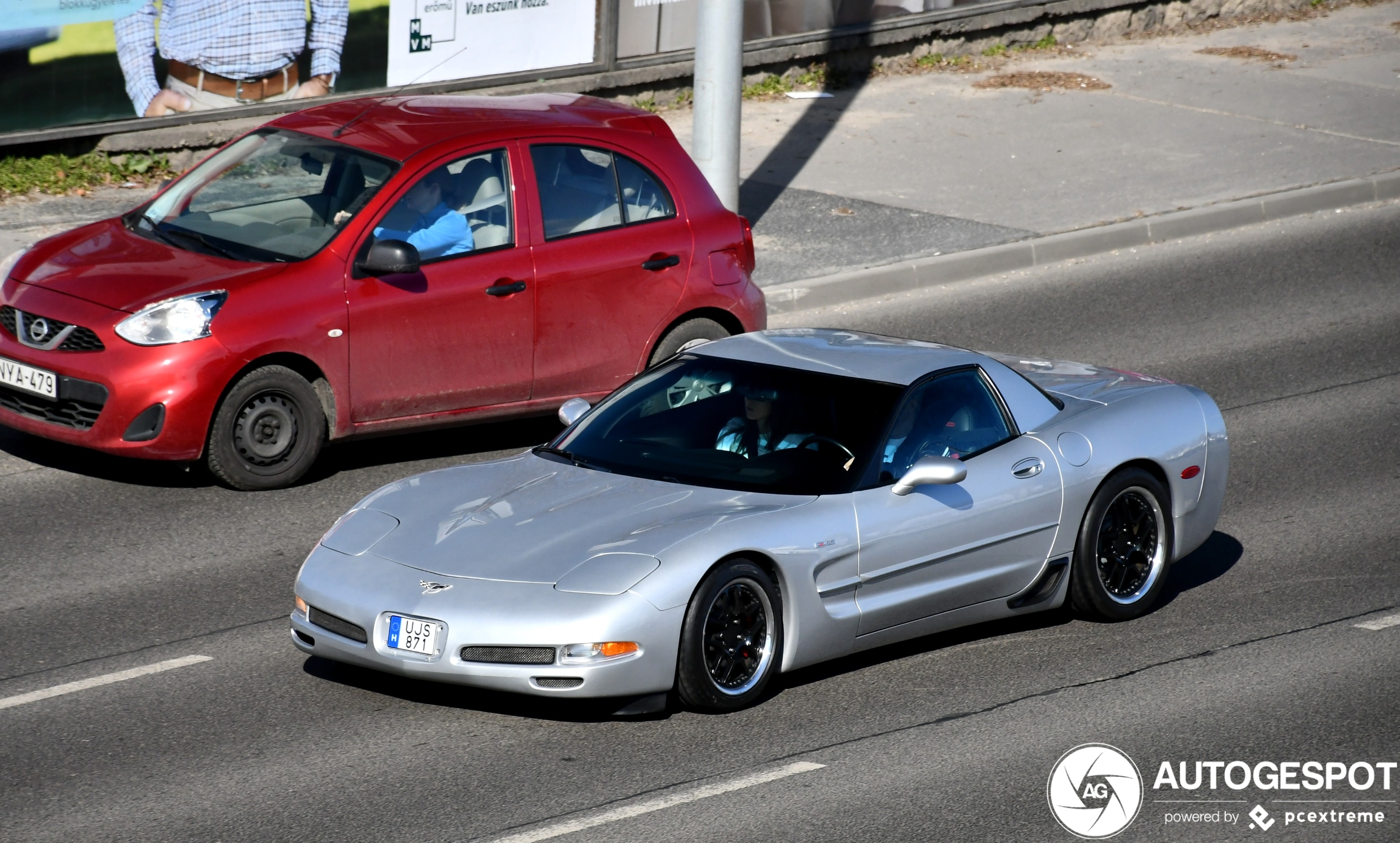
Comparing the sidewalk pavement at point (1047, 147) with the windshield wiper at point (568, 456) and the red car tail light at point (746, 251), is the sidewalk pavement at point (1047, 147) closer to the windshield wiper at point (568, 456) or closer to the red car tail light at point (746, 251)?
the red car tail light at point (746, 251)

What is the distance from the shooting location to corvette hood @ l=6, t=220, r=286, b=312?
29.6ft

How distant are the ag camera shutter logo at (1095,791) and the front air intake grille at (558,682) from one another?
1656 mm

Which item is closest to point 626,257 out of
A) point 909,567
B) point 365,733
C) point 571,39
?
point 909,567

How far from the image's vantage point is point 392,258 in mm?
9148

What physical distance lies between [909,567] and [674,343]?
146 inches

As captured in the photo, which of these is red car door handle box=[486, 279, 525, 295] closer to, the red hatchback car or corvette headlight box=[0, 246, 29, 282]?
the red hatchback car

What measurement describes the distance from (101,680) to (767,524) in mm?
2610

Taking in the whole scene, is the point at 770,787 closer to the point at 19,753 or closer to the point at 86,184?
the point at 19,753

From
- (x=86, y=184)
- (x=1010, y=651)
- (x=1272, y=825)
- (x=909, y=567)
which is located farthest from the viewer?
(x=86, y=184)

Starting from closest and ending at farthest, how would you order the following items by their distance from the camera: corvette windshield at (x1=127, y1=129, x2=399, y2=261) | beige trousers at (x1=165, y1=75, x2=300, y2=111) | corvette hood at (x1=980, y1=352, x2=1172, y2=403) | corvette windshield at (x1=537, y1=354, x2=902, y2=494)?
corvette windshield at (x1=537, y1=354, x2=902, y2=494), corvette hood at (x1=980, y1=352, x2=1172, y2=403), corvette windshield at (x1=127, y1=129, x2=399, y2=261), beige trousers at (x1=165, y1=75, x2=300, y2=111)

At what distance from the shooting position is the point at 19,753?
611cm

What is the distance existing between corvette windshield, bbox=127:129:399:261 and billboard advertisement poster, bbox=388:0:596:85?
21.6ft

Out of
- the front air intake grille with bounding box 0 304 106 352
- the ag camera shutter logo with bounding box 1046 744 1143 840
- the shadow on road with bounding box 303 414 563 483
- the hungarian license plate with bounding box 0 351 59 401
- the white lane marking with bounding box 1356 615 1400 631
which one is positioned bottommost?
the shadow on road with bounding box 303 414 563 483

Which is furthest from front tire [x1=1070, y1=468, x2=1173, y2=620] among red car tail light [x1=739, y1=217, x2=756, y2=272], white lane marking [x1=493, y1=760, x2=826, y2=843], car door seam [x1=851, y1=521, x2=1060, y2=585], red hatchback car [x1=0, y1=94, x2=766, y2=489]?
red car tail light [x1=739, y1=217, x2=756, y2=272]
